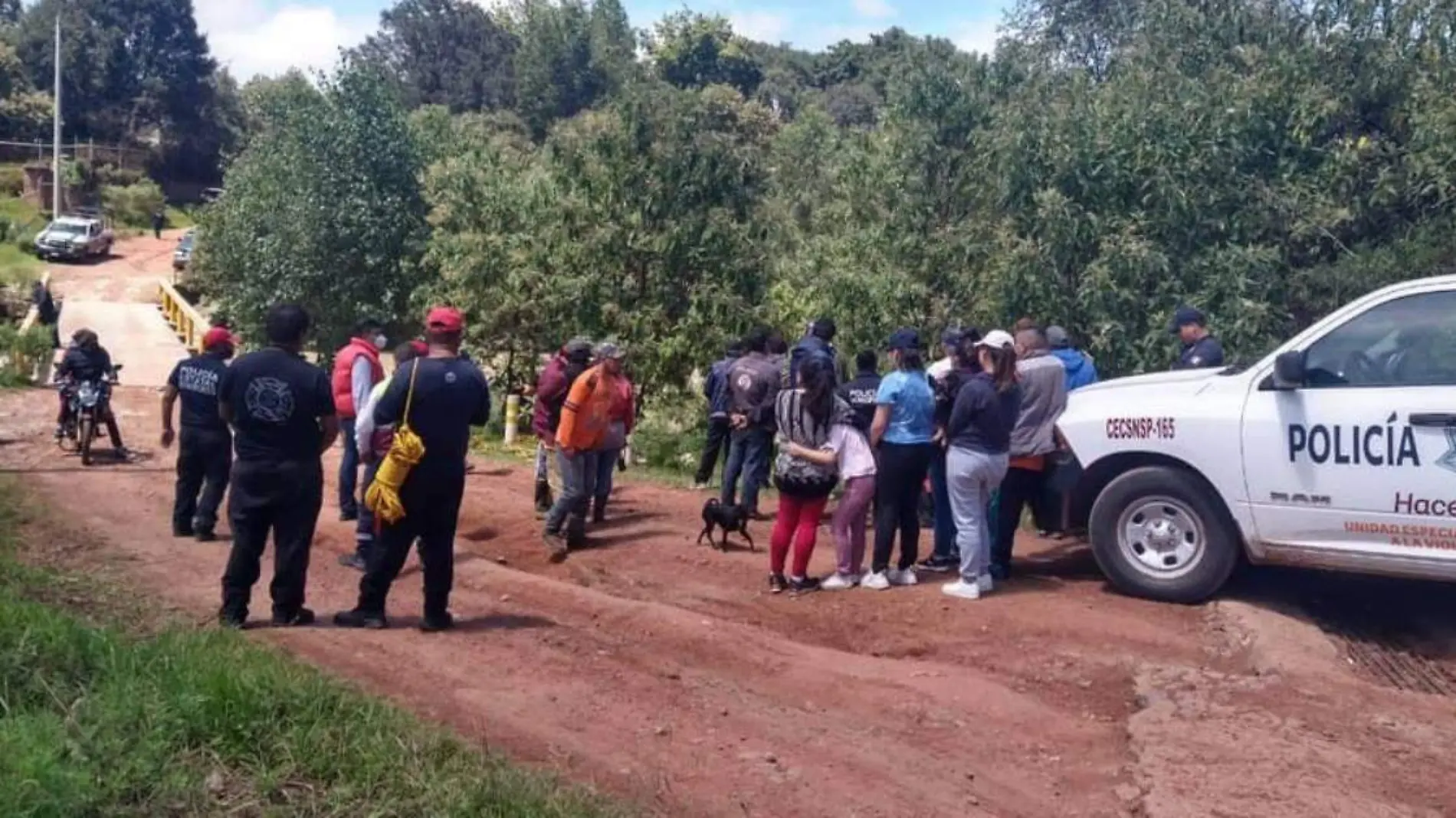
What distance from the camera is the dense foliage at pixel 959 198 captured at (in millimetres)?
13117

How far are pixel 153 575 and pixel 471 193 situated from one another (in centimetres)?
1177

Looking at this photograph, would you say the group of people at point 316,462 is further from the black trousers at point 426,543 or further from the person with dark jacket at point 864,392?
the person with dark jacket at point 864,392

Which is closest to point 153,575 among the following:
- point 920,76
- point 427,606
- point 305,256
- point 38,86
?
point 427,606

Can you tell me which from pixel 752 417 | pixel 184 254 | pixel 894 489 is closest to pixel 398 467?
pixel 894 489

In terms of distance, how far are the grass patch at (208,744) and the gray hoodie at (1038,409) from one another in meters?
5.08

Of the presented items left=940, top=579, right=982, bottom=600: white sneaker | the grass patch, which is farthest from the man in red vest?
left=940, top=579, right=982, bottom=600: white sneaker

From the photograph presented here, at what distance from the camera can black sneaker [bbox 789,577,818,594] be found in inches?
376

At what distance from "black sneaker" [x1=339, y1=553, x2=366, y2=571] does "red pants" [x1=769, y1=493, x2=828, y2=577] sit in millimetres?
2837

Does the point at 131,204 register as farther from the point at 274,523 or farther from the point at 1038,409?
the point at 1038,409

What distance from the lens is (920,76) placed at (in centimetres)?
1661

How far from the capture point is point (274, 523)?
7887 mm

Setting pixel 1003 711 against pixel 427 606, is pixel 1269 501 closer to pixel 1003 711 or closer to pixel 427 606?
pixel 1003 711

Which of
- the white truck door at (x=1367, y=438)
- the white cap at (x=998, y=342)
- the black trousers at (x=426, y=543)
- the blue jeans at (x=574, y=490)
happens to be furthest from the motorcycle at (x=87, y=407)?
the white truck door at (x=1367, y=438)

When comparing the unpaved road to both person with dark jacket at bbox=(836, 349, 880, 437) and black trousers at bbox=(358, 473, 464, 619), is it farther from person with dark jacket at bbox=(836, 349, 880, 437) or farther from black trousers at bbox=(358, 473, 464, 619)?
person with dark jacket at bbox=(836, 349, 880, 437)
